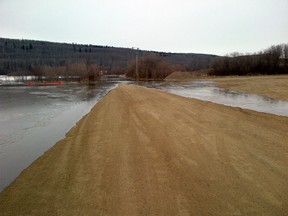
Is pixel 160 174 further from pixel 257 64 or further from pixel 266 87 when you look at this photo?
pixel 257 64

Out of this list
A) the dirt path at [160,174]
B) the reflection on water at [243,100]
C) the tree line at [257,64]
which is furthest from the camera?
the tree line at [257,64]

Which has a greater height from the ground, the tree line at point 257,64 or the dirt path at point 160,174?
the tree line at point 257,64

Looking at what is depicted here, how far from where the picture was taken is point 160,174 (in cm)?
724

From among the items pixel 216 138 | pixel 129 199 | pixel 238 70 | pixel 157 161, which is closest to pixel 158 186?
pixel 129 199

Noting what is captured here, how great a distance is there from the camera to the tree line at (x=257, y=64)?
9919 centimetres

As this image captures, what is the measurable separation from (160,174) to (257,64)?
10461 cm

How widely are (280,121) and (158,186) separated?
32.1 ft

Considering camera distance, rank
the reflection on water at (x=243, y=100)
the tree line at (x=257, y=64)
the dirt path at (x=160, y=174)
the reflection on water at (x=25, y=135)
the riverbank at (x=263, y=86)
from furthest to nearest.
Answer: the tree line at (x=257, y=64), the riverbank at (x=263, y=86), the reflection on water at (x=243, y=100), the reflection on water at (x=25, y=135), the dirt path at (x=160, y=174)

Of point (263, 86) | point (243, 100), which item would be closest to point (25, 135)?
point (243, 100)

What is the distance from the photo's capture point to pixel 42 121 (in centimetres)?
1758

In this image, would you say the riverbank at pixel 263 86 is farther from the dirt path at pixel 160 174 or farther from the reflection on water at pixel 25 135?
the reflection on water at pixel 25 135

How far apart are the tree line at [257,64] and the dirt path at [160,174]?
9559 cm

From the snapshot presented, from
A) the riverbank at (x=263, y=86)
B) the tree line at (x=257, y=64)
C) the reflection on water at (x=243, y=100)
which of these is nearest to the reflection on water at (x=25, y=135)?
the reflection on water at (x=243, y=100)

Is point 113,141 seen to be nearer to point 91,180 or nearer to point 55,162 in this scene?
point 55,162
